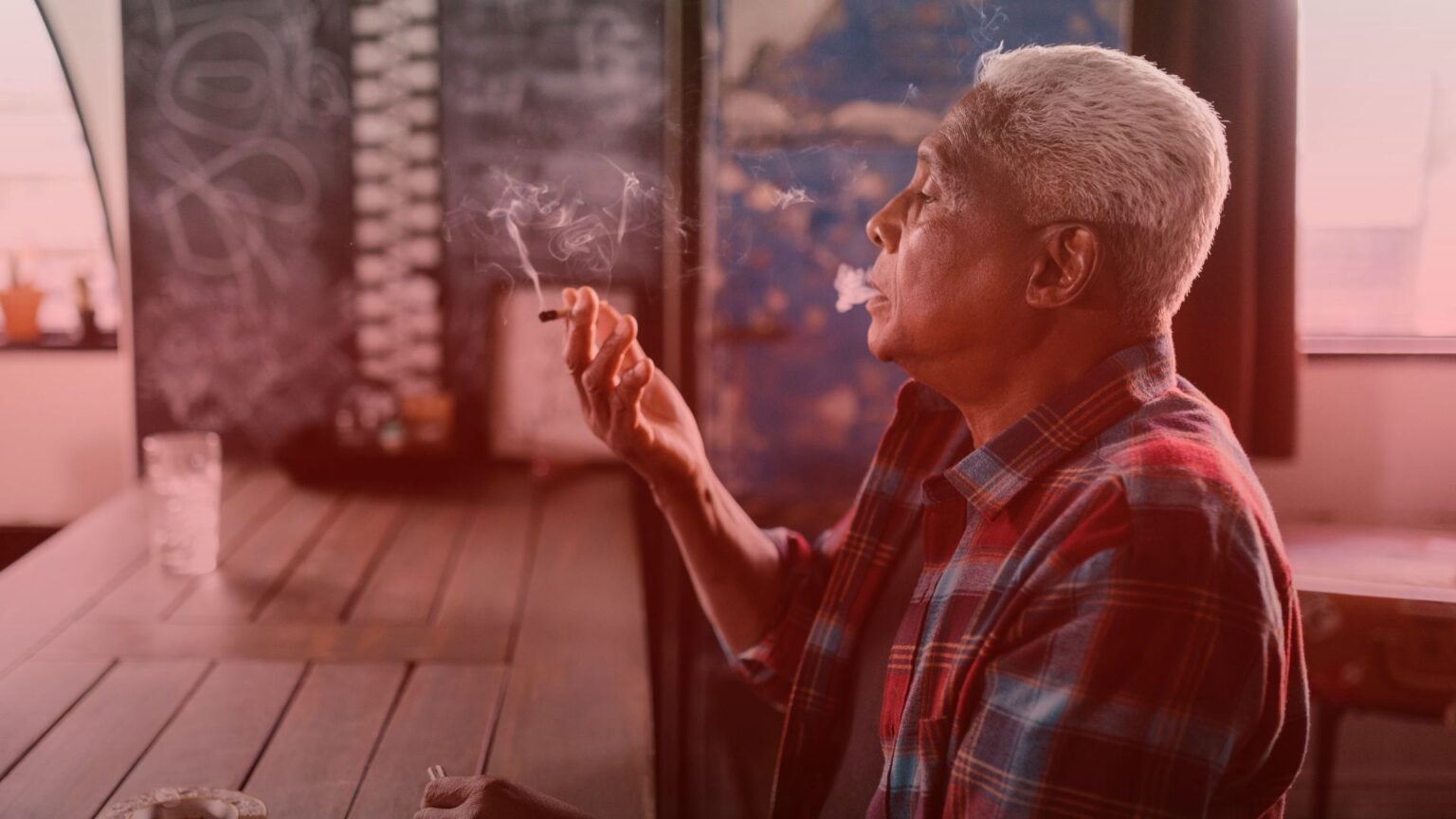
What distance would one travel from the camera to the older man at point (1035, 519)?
0.87m

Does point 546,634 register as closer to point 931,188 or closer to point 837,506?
point 931,188

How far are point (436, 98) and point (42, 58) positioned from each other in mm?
1177

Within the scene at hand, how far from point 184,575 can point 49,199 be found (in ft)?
6.27

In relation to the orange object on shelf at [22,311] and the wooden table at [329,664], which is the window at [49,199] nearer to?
the orange object on shelf at [22,311]

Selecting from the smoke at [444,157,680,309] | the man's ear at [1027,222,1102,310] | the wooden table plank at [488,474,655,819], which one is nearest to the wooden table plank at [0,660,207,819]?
the wooden table plank at [488,474,655,819]

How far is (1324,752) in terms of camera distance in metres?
2.49

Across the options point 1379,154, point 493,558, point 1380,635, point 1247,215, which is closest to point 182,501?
point 493,558

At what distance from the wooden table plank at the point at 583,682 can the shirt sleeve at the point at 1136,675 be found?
477 millimetres

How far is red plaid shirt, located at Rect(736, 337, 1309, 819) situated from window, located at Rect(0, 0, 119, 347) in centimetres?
313

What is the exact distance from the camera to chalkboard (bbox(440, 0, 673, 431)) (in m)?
3.11

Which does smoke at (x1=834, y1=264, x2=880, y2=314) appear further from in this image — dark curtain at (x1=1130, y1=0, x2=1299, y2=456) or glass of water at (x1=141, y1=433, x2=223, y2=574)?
glass of water at (x1=141, y1=433, x2=223, y2=574)

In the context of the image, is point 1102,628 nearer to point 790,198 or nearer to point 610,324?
point 610,324

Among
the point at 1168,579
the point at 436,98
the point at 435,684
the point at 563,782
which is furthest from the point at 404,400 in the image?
the point at 1168,579

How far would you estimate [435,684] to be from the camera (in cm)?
162
